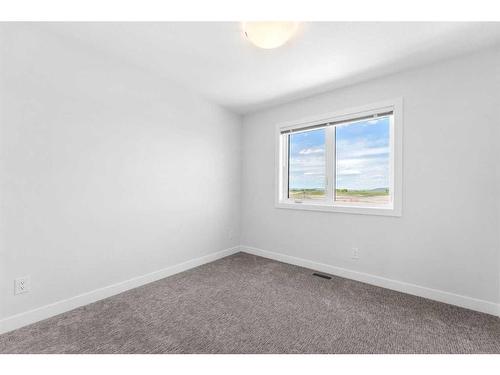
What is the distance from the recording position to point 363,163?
293 centimetres

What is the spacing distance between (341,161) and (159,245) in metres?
2.53

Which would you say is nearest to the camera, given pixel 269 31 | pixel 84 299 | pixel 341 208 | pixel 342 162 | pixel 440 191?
pixel 269 31

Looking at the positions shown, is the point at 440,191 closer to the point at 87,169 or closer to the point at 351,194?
the point at 351,194

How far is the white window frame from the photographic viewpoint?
254 centimetres

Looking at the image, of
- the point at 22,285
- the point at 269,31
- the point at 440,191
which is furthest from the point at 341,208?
the point at 22,285

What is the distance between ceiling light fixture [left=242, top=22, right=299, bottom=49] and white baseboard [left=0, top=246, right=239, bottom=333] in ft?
8.63

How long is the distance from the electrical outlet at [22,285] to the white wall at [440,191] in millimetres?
2981

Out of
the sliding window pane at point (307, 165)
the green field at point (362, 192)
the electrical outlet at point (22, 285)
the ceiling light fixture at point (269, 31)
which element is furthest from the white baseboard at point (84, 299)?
the ceiling light fixture at point (269, 31)

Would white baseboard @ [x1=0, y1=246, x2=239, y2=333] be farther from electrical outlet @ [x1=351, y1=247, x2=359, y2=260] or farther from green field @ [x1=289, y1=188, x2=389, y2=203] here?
electrical outlet @ [x1=351, y1=247, x2=359, y2=260]

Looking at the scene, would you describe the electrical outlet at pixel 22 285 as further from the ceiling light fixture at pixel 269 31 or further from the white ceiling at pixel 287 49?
the ceiling light fixture at pixel 269 31

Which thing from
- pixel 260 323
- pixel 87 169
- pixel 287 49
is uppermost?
pixel 287 49

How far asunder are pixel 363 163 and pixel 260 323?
7.17 ft

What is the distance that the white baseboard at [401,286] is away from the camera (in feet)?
6.86

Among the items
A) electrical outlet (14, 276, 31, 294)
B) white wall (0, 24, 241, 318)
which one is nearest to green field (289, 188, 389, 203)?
white wall (0, 24, 241, 318)
